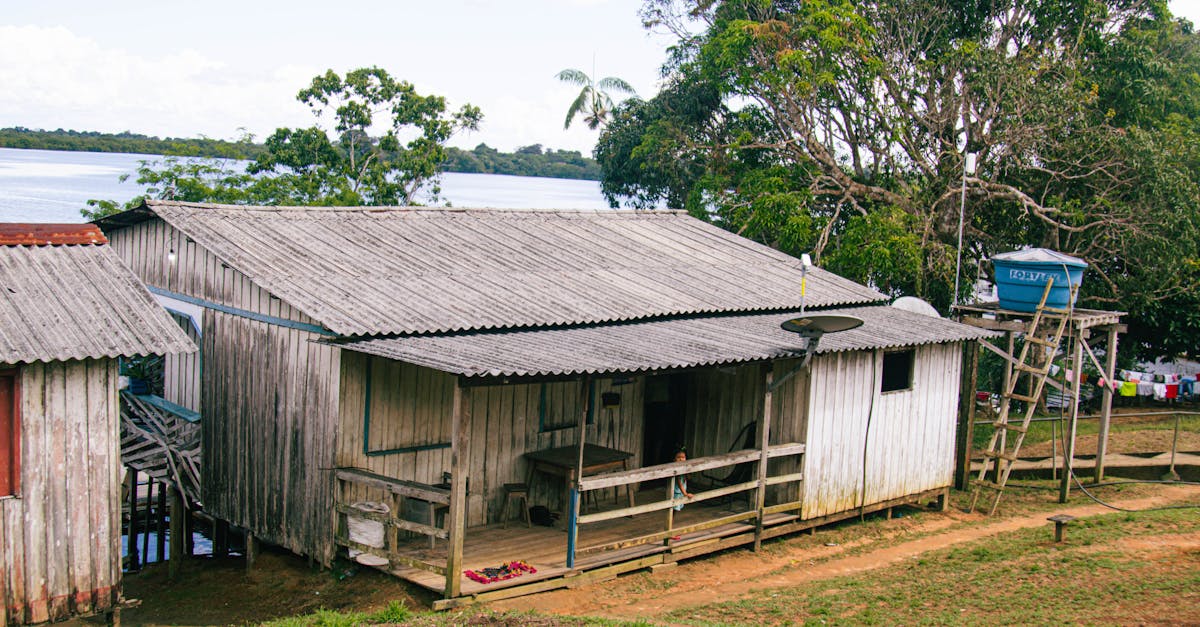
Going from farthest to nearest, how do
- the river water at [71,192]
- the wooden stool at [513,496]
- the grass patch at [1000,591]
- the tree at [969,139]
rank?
the river water at [71,192] < the tree at [969,139] < the wooden stool at [513,496] < the grass patch at [1000,591]

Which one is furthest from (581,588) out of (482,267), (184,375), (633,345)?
(184,375)

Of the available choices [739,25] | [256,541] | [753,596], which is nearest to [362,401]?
[256,541]

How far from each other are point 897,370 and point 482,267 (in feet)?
21.1

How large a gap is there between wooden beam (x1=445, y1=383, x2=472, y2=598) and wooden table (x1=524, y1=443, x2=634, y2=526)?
7.63 feet

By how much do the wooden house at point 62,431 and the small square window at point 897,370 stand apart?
388 inches

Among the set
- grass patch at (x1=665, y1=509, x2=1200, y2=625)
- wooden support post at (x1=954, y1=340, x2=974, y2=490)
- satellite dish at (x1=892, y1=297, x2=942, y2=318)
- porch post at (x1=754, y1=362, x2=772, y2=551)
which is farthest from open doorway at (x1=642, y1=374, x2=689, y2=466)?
wooden support post at (x1=954, y1=340, x2=974, y2=490)

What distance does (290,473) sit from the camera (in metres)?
12.3

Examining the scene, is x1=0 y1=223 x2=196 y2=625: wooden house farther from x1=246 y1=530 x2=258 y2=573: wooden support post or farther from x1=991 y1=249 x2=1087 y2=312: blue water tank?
x1=991 y1=249 x2=1087 y2=312: blue water tank

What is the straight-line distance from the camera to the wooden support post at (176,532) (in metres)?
13.9

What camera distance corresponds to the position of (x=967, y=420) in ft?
58.1

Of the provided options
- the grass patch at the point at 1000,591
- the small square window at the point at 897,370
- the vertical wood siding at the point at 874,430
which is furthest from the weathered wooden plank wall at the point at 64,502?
the small square window at the point at 897,370

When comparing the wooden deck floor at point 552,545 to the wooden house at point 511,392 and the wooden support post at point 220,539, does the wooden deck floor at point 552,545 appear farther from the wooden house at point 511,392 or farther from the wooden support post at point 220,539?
the wooden support post at point 220,539

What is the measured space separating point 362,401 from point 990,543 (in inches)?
338

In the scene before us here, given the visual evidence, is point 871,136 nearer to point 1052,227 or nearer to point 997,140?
point 997,140
